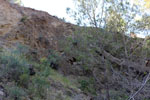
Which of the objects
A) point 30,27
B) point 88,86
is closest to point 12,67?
point 88,86

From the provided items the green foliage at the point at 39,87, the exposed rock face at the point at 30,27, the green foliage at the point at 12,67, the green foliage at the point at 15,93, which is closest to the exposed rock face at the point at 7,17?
the exposed rock face at the point at 30,27

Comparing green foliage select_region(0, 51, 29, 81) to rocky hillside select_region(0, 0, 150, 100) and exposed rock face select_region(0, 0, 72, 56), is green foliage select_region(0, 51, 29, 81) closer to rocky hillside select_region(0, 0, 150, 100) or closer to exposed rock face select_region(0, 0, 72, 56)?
rocky hillside select_region(0, 0, 150, 100)

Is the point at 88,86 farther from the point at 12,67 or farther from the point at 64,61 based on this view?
the point at 12,67

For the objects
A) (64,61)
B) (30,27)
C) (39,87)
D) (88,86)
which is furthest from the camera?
(64,61)

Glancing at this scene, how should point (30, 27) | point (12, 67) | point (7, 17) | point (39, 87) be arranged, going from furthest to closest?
point (30, 27) < point (7, 17) < point (12, 67) < point (39, 87)

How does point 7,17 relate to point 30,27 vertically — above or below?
above

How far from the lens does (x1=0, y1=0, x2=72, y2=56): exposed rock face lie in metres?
12.4

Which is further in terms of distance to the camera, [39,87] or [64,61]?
[64,61]

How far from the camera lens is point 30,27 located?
1341 centimetres

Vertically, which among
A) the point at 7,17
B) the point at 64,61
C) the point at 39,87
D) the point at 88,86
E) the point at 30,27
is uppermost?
the point at 7,17

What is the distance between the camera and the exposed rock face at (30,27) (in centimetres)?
1243

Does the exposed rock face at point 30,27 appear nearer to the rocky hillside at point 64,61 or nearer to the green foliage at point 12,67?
the rocky hillside at point 64,61

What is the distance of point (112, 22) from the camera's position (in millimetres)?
9391

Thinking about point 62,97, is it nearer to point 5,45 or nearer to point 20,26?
point 5,45
